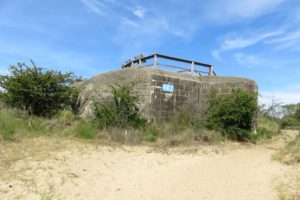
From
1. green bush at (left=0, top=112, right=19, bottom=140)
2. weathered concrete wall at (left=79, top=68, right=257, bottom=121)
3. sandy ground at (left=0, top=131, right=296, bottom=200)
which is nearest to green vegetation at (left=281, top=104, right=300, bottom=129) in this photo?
weathered concrete wall at (left=79, top=68, right=257, bottom=121)

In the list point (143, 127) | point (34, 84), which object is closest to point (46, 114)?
point (34, 84)

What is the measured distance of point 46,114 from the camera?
13.3m

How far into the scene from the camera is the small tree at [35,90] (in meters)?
12.4

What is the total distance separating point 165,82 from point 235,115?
3222mm

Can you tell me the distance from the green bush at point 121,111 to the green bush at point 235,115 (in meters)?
3.04

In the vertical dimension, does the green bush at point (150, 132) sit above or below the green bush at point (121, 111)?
below

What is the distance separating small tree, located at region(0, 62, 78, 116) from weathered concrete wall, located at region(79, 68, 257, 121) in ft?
4.92

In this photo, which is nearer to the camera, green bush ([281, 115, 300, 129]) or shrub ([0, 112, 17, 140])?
shrub ([0, 112, 17, 140])

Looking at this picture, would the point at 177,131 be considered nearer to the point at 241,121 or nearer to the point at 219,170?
the point at 241,121

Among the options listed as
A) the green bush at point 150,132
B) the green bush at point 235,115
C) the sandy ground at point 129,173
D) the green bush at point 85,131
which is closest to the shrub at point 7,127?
the sandy ground at point 129,173

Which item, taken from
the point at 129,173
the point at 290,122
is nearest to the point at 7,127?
the point at 129,173

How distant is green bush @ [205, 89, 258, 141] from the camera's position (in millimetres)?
12078

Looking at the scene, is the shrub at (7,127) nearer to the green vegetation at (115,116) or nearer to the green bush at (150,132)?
the green vegetation at (115,116)

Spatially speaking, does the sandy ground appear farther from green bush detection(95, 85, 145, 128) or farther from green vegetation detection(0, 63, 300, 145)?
green bush detection(95, 85, 145, 128)
